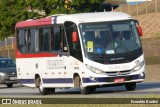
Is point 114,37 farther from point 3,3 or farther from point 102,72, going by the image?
point 3,3

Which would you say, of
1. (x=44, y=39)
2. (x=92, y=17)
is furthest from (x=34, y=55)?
(x=92, y=17)

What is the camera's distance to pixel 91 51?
29203mm

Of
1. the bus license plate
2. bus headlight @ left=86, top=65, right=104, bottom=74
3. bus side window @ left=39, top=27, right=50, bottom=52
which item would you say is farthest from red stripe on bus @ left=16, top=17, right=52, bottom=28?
the bus license plate

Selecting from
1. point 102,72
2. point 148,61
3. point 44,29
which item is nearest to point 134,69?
point 102,72

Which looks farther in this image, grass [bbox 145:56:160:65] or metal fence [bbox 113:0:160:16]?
metal fence [bbox 113:0:160:16]

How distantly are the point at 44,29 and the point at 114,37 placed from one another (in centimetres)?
404

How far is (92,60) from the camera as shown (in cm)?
2900

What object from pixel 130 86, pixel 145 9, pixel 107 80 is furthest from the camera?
pixel 145 9

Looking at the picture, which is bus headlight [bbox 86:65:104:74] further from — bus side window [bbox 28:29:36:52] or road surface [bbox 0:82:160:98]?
bus side window [bbox 28:29:36:52]

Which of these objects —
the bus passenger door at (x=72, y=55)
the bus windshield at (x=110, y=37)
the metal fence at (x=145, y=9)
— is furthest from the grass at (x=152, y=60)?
the bus windshield at (x=110, y=37)

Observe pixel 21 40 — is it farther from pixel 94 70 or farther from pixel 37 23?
pixel 94 70

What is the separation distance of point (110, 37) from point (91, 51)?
2.92 feet

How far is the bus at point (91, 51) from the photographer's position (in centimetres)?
2895

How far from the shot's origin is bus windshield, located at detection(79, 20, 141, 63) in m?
29.2
